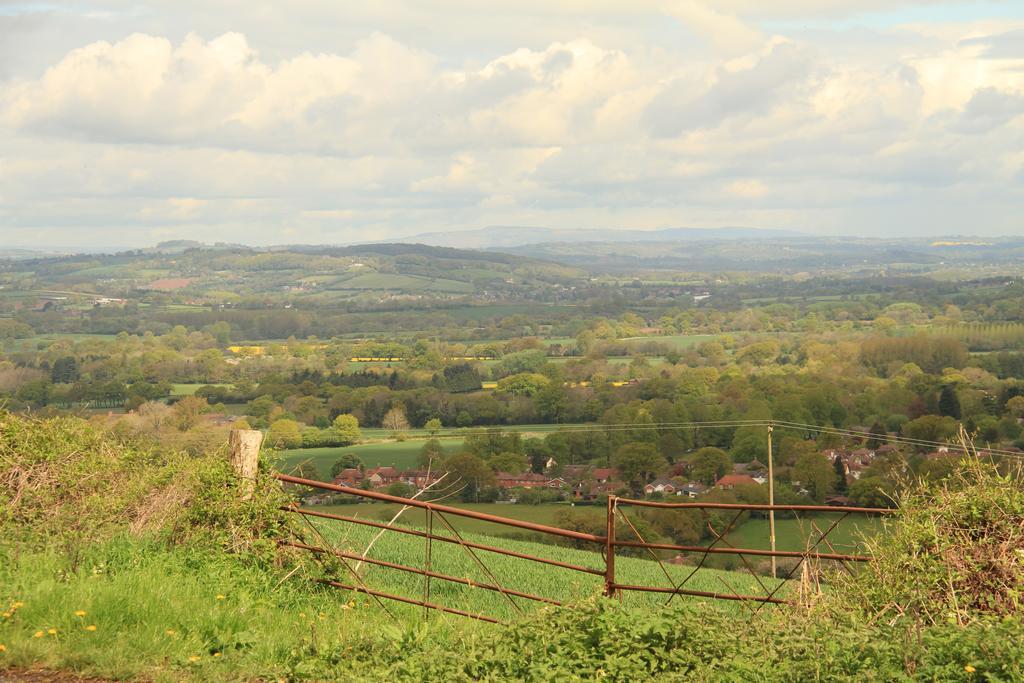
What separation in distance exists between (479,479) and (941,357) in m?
46.1

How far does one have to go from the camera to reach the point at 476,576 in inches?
620

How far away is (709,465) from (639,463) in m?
2.97

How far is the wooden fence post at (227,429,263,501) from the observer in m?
8.80

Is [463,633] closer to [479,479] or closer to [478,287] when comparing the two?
[479,479]

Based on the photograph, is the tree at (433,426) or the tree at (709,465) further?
the tree at (433,426)

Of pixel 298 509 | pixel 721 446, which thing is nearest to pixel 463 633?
pixel 298 509

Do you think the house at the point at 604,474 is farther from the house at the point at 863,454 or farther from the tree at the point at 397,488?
the tree at the point at 397,488

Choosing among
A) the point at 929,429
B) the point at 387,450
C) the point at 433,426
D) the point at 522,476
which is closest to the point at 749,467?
the point at 929,429

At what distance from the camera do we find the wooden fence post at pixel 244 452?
8.80m

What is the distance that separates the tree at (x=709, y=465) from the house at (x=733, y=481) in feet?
2.46

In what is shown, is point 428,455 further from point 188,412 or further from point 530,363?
point 530,363

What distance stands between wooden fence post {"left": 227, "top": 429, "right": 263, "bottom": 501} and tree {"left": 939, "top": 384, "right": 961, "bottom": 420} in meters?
44.9

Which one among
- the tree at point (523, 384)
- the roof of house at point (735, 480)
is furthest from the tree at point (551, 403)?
the roof of house at point (735, 480)

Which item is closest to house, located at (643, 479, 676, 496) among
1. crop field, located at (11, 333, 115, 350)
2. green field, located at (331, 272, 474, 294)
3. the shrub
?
the shrub
